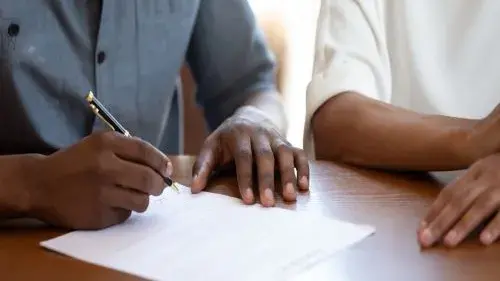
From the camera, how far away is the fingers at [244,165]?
1.01 m

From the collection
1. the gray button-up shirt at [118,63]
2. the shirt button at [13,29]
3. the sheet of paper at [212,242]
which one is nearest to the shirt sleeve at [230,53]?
the gray button-up shirt at [118,63]

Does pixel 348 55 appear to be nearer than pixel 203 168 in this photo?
No

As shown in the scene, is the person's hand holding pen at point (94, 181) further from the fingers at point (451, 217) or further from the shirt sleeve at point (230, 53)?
the shirt sleeve at point (230, 53)

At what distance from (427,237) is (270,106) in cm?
59

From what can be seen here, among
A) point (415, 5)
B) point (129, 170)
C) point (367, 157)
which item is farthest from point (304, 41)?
point (129, 170)

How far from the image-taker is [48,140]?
4.39ft

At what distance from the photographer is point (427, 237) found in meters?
0.86

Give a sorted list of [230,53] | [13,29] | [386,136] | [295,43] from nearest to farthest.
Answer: [386,136] < [13,29] < [230,53] < [295,43]

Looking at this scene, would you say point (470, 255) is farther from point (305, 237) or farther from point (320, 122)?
point (320, 122)

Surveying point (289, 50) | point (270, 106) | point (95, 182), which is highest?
point (95, 182)

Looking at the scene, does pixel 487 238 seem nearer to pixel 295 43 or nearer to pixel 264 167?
pixel 264 167

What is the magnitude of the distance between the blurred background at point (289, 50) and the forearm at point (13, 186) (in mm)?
1700

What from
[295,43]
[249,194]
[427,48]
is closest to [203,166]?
[249,194]

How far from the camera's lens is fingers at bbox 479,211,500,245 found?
87cm
